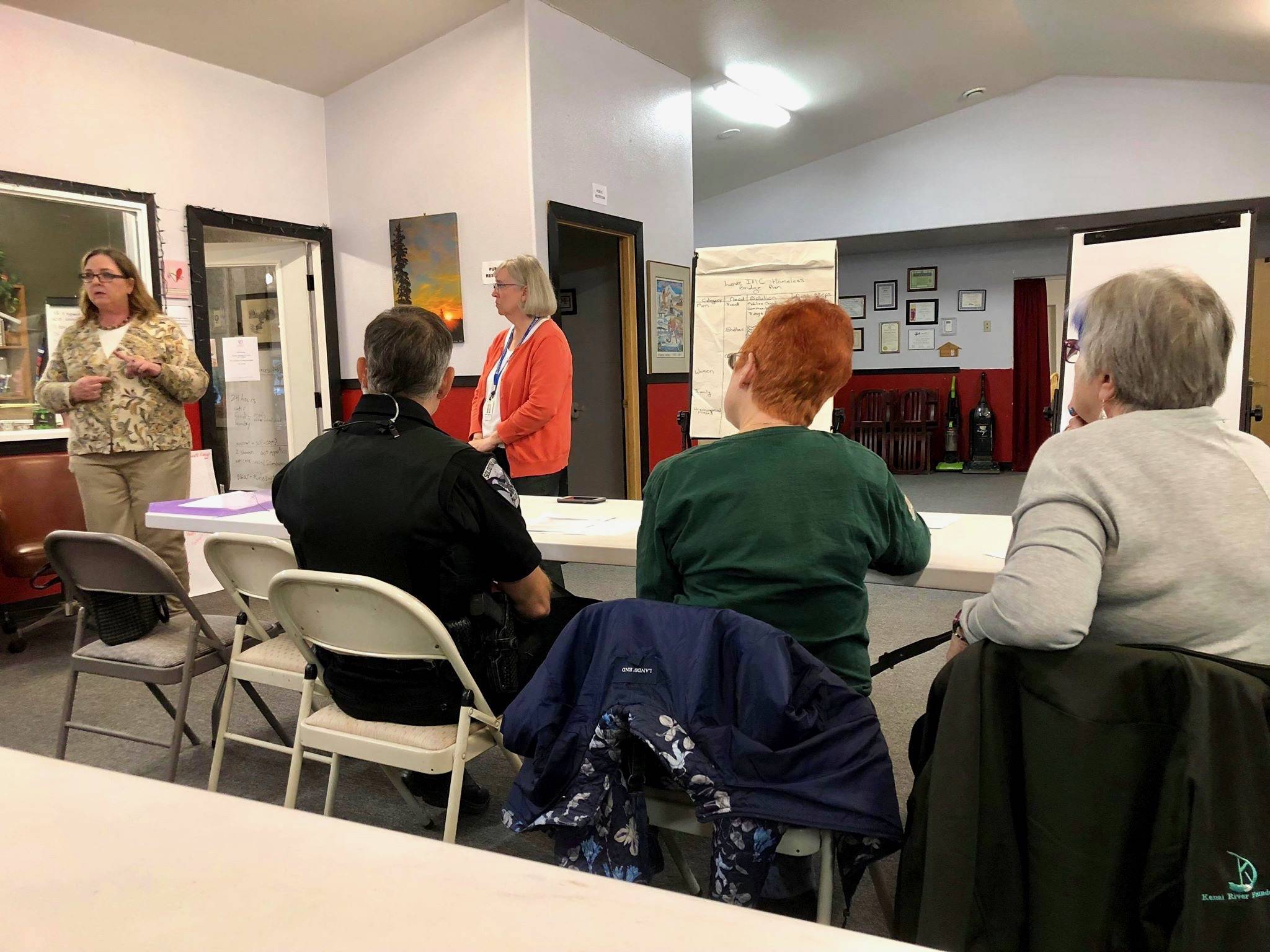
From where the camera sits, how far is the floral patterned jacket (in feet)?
11.7

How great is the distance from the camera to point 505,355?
132 inches

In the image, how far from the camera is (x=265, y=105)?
5.06 m

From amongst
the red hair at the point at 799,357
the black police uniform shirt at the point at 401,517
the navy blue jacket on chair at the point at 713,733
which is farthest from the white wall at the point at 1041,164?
the navy blue jacket on chair at the point at 713,733

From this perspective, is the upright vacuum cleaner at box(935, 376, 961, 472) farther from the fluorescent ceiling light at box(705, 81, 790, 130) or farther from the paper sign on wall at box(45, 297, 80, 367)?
the paper sign on wall at box(45, 297, 80, 367)

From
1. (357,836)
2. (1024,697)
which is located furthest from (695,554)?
(357,836)

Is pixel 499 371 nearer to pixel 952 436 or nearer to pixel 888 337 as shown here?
pixel 952 436

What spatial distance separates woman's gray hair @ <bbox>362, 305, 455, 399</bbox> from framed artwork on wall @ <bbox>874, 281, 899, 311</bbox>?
8902mm

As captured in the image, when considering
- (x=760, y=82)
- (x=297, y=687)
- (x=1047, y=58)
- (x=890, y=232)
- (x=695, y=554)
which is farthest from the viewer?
(x=890, y=232)

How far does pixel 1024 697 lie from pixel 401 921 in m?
0.91

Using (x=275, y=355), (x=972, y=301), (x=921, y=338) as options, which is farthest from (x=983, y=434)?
(x=275, y=355)

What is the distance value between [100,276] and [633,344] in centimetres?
306

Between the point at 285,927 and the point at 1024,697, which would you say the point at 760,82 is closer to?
the point at 1024,697

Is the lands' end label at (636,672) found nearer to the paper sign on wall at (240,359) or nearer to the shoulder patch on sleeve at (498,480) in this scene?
the shoulder patch on sleeve at (498,480)

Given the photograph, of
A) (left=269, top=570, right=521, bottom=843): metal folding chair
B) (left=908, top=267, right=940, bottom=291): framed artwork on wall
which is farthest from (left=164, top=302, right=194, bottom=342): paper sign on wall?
(left=908, top=267, right=940, bottom=291): framed artwork on wall
